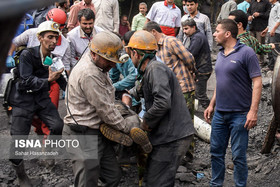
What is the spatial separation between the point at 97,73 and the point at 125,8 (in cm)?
1226

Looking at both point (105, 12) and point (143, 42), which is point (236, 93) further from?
point (105, 12)

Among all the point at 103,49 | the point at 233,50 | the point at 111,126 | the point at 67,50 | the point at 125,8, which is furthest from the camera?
the point at 125,8

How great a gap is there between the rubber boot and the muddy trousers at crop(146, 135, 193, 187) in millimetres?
1937

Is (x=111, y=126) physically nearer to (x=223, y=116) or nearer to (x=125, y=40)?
(x=223, y=116)

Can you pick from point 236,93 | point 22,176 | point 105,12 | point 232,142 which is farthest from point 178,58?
point 105,12

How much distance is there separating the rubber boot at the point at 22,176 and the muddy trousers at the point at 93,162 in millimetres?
1337

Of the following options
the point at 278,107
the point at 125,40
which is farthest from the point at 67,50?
the point at 278,107

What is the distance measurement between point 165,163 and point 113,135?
0.63m

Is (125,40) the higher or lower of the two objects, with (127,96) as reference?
higher

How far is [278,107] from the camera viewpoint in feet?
15.5

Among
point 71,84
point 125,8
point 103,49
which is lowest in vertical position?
point 125,8

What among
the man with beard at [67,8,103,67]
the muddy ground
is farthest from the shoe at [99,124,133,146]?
the man with beard at [67,8,103,67]

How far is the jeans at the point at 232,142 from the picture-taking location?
4160 mm

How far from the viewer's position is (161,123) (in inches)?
147
